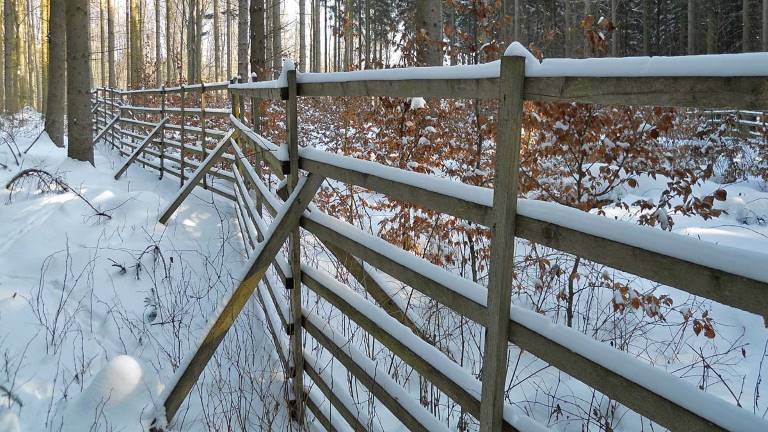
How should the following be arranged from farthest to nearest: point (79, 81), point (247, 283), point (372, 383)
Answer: point (79, 81) → point (247, 283) → point (372, 383)

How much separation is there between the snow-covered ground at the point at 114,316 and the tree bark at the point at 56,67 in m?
5.97

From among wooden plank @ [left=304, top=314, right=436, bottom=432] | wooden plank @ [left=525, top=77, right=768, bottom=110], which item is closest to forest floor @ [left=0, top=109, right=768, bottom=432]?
wooden plank @ [left=304, top=314, right=436, bottom=432]

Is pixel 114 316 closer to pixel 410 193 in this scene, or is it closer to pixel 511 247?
pixel 410 193

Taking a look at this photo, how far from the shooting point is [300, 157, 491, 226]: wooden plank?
1.78 metres

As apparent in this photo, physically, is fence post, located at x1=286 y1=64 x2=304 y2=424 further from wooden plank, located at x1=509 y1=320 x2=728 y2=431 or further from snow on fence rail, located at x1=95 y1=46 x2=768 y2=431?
wooden plank, located at x1=509 y1=320 x2=728 y2=431

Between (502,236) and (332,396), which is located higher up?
(502,236)

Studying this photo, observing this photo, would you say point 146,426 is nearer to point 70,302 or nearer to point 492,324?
point 70,302

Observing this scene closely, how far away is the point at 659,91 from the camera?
1.24m

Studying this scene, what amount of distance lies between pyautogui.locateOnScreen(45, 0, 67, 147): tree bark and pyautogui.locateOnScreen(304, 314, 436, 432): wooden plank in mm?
11725

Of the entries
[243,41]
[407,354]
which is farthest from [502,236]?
[243,41]

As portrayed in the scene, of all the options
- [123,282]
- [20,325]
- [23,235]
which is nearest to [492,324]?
[20,325]

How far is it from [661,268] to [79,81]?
35.9 feet

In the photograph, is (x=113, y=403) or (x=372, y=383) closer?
(x=372, y=383)

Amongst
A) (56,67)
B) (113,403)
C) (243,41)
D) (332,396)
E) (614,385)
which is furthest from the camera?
(56,67)
